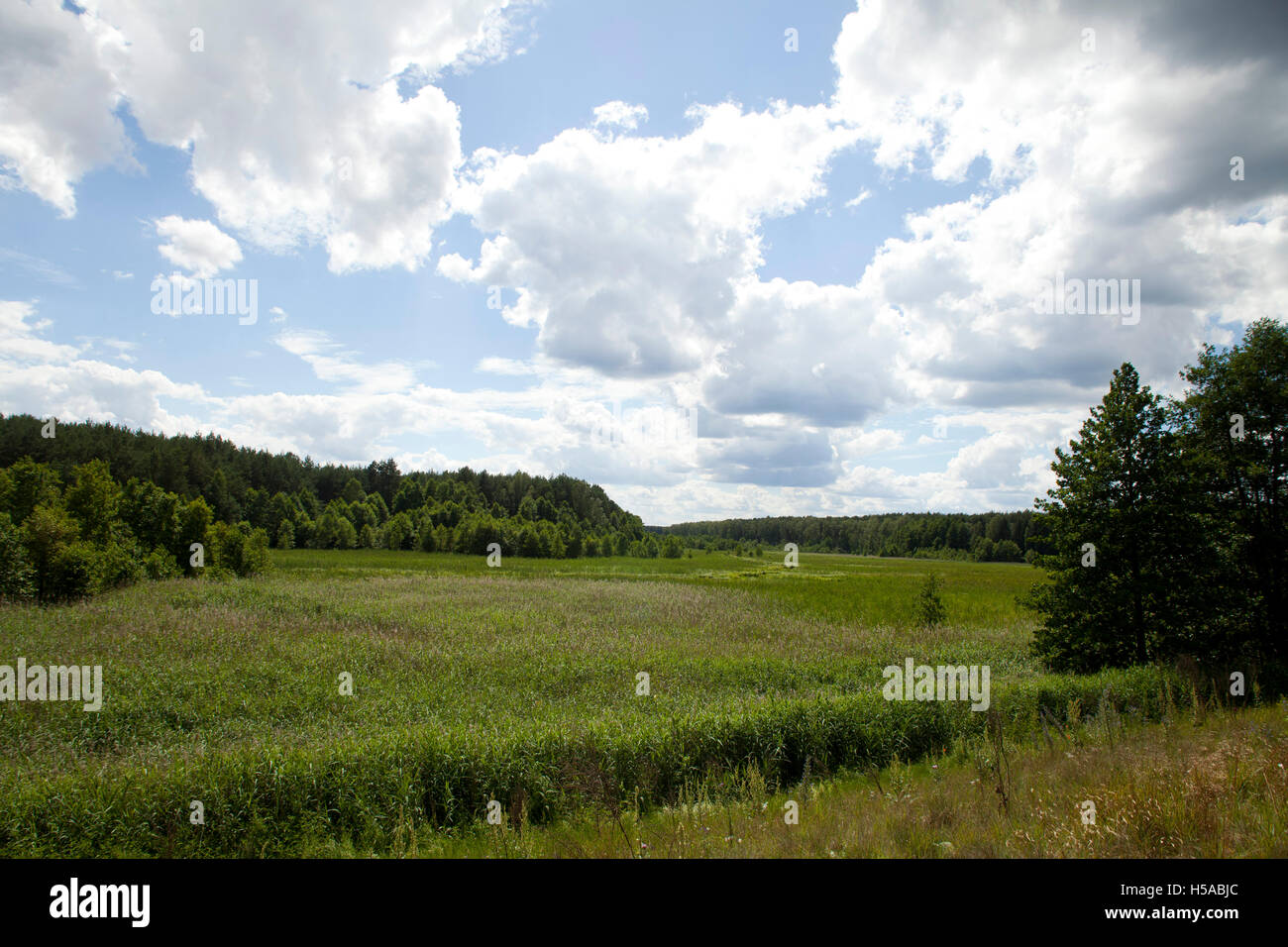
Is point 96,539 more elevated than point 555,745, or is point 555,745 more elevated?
point 96,539

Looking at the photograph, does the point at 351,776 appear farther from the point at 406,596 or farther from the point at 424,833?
the point at 406,596

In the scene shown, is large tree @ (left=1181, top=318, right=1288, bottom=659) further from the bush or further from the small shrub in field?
the bush

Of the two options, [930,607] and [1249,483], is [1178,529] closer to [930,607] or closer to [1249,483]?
[1249,483]

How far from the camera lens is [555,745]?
967cm

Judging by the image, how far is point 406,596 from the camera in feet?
110

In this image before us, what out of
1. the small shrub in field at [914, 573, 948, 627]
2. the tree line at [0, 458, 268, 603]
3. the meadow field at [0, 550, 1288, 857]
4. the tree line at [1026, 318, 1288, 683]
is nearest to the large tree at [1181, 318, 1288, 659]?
the tree line at [1026, 318, 1288, 683]

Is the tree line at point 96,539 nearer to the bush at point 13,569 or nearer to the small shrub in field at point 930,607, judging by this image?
the bush at point 13,569

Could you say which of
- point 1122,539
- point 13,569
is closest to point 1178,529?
point 1122,539

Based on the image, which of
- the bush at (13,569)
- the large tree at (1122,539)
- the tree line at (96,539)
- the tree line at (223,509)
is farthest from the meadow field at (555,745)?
the tree line at (223,509)

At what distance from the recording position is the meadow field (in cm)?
705

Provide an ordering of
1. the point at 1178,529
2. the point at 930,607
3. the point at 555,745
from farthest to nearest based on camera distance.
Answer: the point at 930,607 < the point at 1178,529 < the point at 555,745

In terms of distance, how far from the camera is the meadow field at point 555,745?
278 inches
